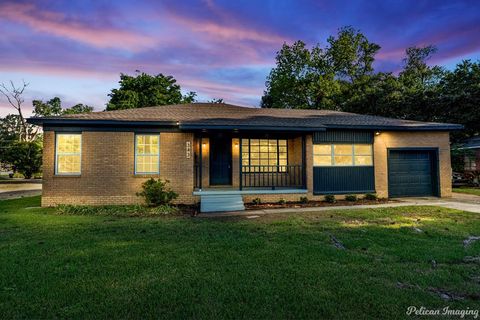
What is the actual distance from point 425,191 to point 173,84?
88.6 feet

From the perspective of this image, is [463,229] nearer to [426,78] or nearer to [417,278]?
[417,278]

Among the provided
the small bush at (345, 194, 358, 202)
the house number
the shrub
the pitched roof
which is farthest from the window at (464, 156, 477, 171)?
the shrub

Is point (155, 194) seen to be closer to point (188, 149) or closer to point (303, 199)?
point (188, 149)

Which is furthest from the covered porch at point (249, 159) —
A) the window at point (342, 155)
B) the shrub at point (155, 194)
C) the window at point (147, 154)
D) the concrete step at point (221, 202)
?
the shrub at point (155, 194)

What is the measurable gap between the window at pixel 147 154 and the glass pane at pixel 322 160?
6.72 meters

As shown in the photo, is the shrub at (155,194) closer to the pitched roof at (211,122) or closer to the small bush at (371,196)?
the pitched roof at (211,122)

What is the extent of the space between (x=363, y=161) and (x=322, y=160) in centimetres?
199

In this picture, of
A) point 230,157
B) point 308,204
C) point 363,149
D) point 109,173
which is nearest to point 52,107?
point 109,173

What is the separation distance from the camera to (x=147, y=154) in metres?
10.6

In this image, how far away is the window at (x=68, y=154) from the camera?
1024 cm

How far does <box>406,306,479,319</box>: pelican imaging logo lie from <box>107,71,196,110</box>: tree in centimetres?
2702

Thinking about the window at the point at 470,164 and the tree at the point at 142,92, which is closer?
the window at the point at 470,164

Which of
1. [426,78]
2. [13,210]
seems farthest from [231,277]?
[426,78]

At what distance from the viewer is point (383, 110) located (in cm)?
2409
